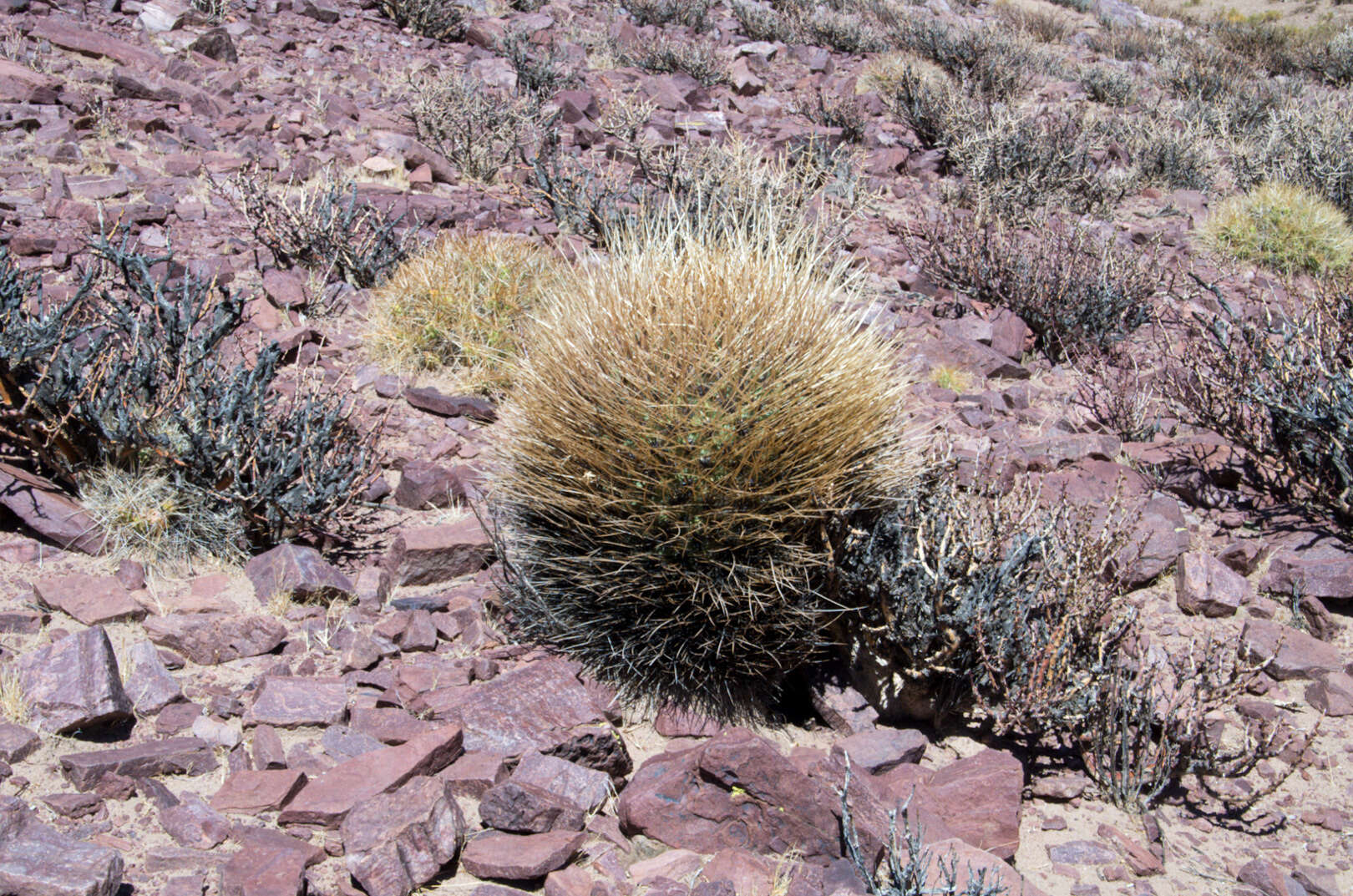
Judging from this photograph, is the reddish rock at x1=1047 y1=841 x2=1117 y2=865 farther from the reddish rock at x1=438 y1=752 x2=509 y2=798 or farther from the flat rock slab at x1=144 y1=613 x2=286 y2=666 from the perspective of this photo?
the flat rock slab at x1=144 y1=613 x2=286 y2=666

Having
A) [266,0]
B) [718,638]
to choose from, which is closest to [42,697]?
[718,638]

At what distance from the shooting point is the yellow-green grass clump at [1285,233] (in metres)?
6.97

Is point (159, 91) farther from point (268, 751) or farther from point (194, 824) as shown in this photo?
point (194, 824)

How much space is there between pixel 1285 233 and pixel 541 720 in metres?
6.75

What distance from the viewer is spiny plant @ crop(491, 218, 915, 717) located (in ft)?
9.39

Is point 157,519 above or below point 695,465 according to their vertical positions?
below

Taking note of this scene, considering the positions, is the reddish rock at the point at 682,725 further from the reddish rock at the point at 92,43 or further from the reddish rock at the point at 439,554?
the reddish rock at the point at 92,43

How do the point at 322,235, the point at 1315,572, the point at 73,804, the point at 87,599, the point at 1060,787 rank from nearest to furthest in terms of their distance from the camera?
the point at 73,804
the point at 1060,787
the point at 87,599
the point at 1315,572
the point at 322,235

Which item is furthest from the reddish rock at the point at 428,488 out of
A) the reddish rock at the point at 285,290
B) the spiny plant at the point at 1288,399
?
the spiny plant at the point at 1288,399

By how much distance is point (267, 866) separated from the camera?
2.19 meters

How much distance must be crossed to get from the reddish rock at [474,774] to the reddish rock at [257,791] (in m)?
0.39

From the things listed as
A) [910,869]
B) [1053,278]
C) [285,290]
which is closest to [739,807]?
[910,869]

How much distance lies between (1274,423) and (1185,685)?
1625 mm

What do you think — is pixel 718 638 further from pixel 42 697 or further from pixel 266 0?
pixel 266 0
